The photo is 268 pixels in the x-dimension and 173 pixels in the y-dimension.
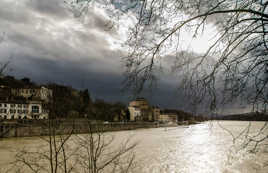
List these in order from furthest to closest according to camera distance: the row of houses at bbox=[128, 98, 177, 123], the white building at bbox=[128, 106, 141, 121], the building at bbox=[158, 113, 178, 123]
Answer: the building at bbox=[158, 113, 178, 123] → the white building at bbox=[128, 106, 141, 121] → the row of houses at bbox=[128, 98, 177, 123]

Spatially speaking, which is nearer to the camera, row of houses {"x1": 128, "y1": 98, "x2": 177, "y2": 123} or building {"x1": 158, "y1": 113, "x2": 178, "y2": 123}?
row of houses {"x1": 128, "y1": 98, "x2": 177, "y2": 123}

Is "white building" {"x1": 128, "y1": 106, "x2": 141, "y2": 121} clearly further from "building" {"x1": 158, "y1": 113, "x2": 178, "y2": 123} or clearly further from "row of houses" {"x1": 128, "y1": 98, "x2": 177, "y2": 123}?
"building" {"x1": 158, "y1": 113, "x2": 178, "y2": 123}

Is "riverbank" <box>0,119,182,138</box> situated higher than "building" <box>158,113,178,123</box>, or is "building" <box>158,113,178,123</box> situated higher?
"riverbank" <box>0,119,182,138</box>

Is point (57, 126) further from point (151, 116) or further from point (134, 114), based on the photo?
point (151, 116)

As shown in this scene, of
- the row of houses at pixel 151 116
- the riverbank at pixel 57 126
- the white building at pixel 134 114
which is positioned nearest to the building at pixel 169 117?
the row of houses at pixel 151 116

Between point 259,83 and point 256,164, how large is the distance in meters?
11.0

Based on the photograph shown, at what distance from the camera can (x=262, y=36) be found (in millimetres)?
1940

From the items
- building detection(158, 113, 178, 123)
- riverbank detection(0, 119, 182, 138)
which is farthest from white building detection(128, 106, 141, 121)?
building detection(158, 113, 178, 123)

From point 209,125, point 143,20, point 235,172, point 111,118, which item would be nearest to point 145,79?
point 143,20

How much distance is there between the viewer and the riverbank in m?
2.10

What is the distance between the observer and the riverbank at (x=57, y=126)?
2.10 meters

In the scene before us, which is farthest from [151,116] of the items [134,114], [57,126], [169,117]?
[57,126]

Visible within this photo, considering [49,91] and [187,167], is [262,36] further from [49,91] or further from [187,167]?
[187,167]

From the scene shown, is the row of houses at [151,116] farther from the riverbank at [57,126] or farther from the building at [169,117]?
the riverbank at [57,126]
